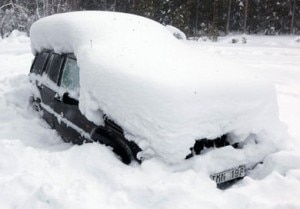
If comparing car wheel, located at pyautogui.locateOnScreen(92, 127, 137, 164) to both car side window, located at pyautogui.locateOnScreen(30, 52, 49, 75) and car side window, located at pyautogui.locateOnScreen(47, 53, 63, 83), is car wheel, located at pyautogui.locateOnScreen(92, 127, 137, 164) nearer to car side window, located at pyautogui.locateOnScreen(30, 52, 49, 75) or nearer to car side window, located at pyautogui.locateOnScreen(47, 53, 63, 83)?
car side window, located at pyautogui.locateOnScreen(47, 53, 63, 83)

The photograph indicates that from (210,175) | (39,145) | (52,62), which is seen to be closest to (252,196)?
(210,175)

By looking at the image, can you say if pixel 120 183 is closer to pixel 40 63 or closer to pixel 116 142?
pixel 116 142

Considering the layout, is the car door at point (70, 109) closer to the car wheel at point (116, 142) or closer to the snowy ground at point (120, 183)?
the car wheel at point (116, 142)

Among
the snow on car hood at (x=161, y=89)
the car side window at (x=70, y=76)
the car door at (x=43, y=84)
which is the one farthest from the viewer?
the car door at (x=43, y=84)

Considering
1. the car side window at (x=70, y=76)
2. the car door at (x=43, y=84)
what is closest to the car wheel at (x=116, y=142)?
the car side window at (x=70, y=76)

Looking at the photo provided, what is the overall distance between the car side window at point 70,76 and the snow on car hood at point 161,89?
0.64 feet

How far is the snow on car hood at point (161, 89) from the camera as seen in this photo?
3789 millimetres

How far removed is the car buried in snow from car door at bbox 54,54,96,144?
0.01 m

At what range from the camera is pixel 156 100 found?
12.5 ft

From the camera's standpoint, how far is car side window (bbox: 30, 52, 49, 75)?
19.9ft

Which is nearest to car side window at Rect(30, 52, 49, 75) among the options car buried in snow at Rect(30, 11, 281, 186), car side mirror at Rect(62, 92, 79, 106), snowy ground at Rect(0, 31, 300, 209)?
car buried in snow at Rect(30, 11, 281, 186)

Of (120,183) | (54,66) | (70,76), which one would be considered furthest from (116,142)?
(54,66)

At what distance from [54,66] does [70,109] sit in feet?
3.35

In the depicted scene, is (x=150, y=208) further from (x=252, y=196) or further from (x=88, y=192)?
(x=252, y=196)
